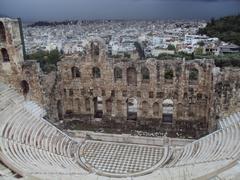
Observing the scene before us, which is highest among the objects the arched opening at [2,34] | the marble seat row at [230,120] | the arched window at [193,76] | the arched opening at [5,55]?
the arched opening at [2,34]

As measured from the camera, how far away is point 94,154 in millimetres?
20516

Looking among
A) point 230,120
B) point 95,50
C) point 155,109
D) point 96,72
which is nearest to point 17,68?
point 95,50

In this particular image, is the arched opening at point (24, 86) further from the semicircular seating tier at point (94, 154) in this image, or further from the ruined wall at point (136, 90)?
the ruined wall at point (136, 90)

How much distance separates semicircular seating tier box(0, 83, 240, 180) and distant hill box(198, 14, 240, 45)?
164 ft

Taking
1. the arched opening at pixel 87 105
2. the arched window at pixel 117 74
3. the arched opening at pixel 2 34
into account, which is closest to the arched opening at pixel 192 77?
the arched window at pixel 117 74

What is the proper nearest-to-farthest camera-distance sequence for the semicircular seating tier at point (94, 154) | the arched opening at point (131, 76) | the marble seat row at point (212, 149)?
the semicircular seating tier at point (94, 154), the marble seat row at point (212, 149), the arched opening at point (131, 76)

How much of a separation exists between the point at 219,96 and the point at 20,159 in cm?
1385

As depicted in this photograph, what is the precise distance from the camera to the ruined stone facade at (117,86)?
22422 millimetres

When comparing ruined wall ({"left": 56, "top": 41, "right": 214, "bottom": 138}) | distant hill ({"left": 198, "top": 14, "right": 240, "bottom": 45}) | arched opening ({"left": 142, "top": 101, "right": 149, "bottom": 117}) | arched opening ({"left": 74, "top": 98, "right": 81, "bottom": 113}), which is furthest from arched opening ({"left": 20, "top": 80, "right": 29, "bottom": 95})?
distant hill ({"left": 198, "top": 14, "right": 240, "bottom": 45})

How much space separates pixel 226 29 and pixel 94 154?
6157 centimetres

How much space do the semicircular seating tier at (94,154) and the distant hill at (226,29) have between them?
49844mm

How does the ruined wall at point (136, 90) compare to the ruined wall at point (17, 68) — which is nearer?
the ruined wall at point (17, 68)

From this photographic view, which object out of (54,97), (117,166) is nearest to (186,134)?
(117,166)

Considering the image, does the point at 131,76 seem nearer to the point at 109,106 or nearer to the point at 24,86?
the point at 109,106
